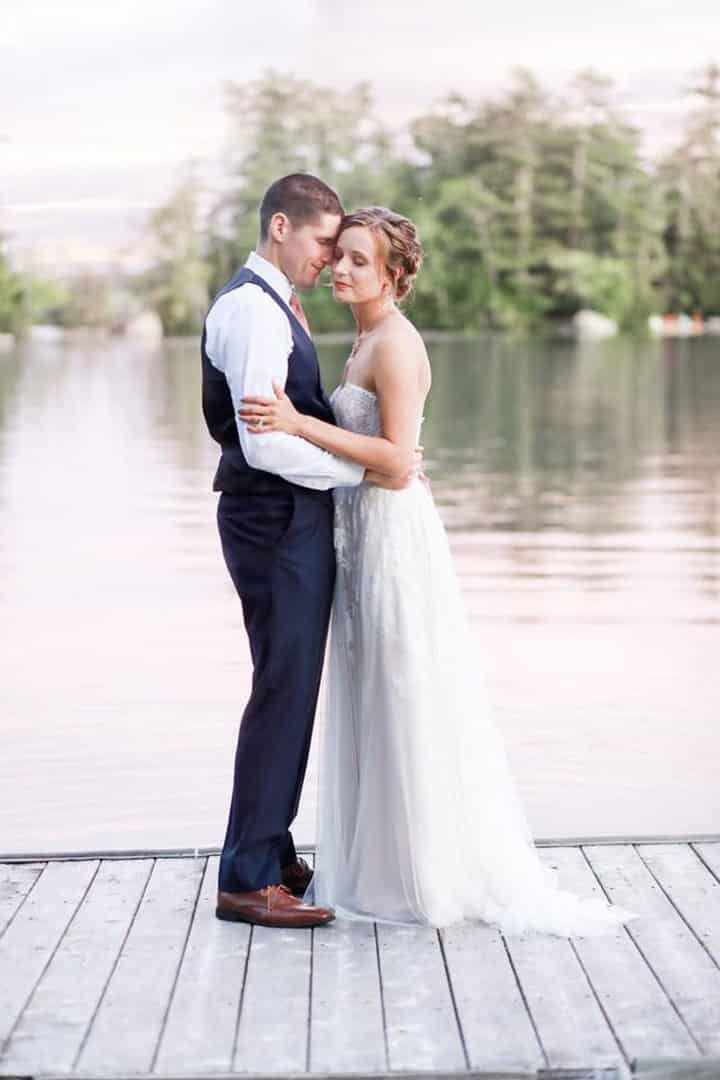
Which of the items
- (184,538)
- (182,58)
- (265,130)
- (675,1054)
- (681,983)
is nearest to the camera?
(675,1054)

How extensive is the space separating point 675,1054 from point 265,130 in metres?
48.4

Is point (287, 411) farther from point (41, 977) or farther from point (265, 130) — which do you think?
point (265, 130)

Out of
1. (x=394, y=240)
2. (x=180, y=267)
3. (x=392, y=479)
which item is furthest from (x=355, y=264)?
(x=180, y=267)

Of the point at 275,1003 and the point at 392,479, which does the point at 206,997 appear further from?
the point at 392,479

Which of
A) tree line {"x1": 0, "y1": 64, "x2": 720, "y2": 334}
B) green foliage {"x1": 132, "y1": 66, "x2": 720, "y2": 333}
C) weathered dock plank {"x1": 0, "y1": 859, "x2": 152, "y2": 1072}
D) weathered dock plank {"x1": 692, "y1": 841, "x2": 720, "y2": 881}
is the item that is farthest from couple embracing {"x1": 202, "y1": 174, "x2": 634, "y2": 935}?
green foliage {"x1": 132, "y1": 66, "x2": 720, "y2": 333}

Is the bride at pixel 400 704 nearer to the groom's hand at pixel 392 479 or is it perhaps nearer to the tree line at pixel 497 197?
the groom's hand at pixel 392 479

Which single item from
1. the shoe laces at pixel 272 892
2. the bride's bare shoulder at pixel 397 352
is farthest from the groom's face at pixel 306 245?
the shoe laces at pixel 272 892

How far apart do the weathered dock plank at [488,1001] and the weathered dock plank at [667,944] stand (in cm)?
25

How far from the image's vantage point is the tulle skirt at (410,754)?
12.1 feet

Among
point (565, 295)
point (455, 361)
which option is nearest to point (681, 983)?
point (455, 361)

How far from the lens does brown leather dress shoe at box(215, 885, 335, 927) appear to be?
→ 362 centimetres

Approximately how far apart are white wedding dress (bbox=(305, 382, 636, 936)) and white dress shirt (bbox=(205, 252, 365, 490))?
227 mm

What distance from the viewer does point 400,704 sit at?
373 centimetres

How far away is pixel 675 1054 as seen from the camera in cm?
295
